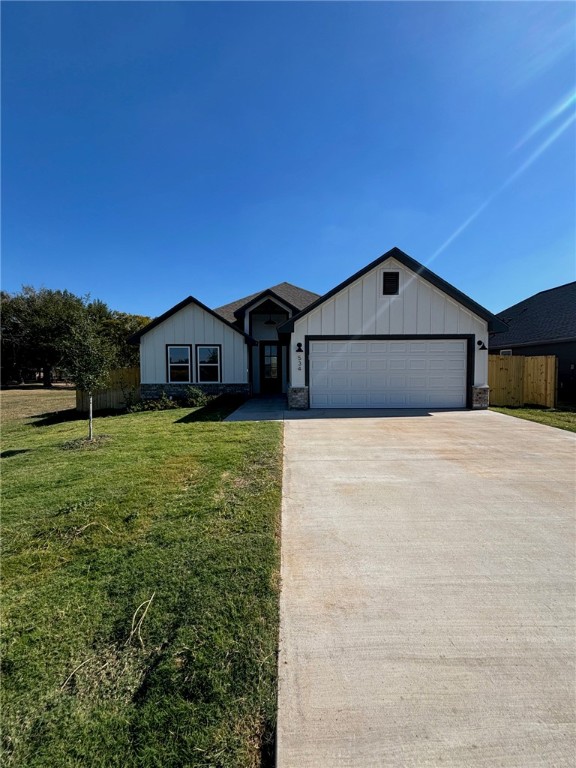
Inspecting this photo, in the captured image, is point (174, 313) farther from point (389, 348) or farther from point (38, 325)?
point (38, 325)

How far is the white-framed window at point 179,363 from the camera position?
1552 centimetres

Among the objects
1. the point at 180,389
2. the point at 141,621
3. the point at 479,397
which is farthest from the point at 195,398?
the point at 141,621

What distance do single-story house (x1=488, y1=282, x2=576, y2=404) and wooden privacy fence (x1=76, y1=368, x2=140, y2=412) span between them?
17484 mm

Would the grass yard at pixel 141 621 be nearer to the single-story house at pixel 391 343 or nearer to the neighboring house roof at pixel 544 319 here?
the single-story house at pixel 391 343

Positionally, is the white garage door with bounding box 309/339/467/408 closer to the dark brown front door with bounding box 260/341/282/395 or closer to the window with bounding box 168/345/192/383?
the dark brown front door with bounding box 260/341/282/395

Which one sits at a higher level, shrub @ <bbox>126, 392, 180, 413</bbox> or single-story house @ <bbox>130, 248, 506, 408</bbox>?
single-story house @ <bbox>130, 248, 506, 408</bbox>

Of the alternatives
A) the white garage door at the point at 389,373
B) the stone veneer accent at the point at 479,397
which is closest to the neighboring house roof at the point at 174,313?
the white garage door at the point at 389,373

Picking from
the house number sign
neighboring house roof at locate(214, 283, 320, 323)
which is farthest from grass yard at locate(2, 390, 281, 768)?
neighboring house roof at locate(214, 283, 320, 323)

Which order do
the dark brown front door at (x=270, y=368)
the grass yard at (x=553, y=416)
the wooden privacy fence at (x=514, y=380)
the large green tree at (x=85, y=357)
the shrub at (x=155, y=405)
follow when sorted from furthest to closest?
the dark brown front door at (x=270, y=368) < the shrub at (x=155, y=405) < the wooden privacy fence at (x=514, y=380) < the grass yard at (x=553, y=416) < the large green tree at (x=85, y=357)

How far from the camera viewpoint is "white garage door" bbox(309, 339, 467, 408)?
12336mm

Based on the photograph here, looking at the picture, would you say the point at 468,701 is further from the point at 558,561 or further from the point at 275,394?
the point at 275,394

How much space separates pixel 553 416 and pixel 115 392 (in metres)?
16.5

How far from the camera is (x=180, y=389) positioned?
609 inches

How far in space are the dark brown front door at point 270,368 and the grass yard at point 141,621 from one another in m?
12.0
